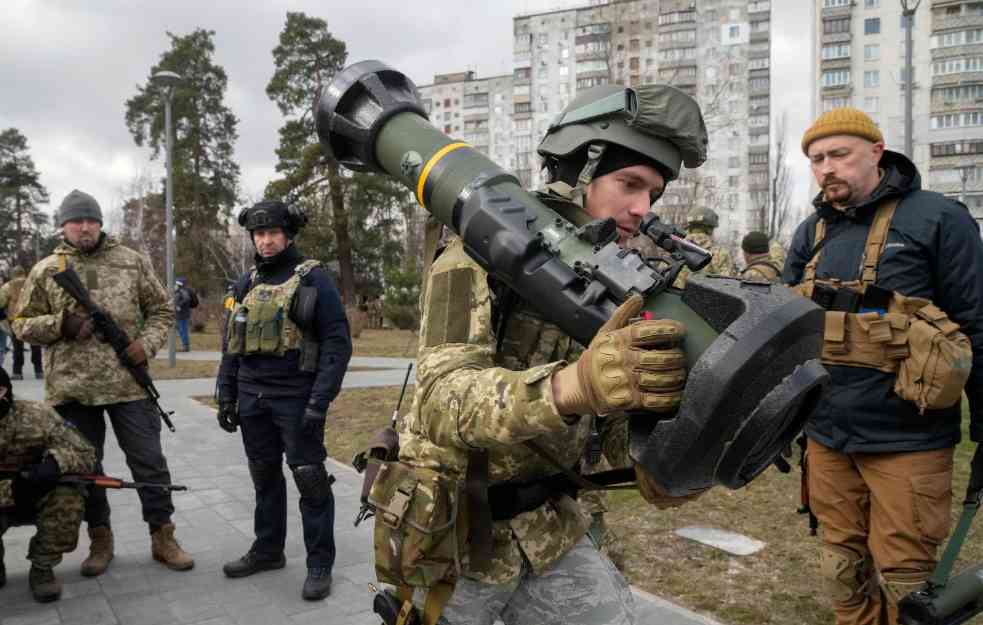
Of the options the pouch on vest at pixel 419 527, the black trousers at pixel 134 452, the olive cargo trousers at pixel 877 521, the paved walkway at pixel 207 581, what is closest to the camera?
the pouch on vest at pixel 419 527

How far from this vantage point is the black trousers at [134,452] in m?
4.30

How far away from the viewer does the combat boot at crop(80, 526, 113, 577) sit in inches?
165

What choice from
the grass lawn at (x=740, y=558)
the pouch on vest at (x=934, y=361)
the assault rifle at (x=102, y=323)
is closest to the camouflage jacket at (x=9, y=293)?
the assault rifle at (x=102, y=323)

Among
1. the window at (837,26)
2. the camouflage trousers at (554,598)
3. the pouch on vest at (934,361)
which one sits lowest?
the camouflage trousers at (554,598)

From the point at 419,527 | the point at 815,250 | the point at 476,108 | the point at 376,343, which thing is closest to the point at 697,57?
the point at 476,108

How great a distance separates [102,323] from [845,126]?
14.0ft

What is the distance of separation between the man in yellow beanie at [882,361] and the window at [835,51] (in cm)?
5596

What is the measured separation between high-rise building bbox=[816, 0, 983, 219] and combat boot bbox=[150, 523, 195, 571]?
47.9m

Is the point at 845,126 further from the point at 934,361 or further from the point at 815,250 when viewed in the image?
the point at 934,361

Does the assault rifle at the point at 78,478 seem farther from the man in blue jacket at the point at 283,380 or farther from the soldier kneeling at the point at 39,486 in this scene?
the man in blue jacket at the point at 283,380

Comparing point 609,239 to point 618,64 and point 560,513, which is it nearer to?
point 560,513

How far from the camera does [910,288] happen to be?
2.79 metres

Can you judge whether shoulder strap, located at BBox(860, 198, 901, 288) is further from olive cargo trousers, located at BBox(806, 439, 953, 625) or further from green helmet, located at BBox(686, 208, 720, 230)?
green helmet, located at BBox(686, 208, 720, 230)

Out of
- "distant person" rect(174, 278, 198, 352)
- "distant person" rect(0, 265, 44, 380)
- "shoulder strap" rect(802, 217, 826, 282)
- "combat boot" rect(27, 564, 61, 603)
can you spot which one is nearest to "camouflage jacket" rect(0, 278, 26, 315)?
"distant person" rect(0, 265, 44, 380)
